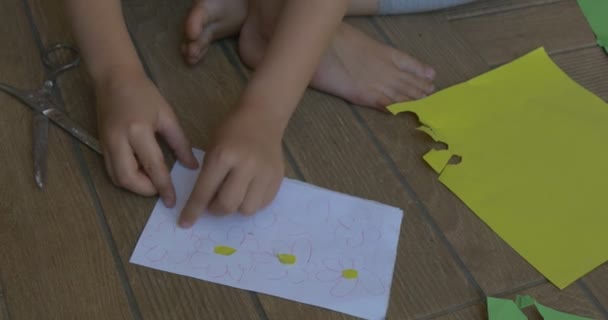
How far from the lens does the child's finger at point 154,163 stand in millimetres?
768

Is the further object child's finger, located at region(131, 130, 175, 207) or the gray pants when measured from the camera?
the gray pants

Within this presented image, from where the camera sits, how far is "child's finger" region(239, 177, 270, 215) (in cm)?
76

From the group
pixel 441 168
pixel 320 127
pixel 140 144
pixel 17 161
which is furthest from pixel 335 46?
pixel 17 161

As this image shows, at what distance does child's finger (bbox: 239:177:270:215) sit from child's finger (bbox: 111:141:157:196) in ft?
0.37

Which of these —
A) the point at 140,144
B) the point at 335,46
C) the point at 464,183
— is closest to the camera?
the point at 140,144

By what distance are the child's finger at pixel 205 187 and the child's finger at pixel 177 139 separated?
0.23ft

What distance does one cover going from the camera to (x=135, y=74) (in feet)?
2.71

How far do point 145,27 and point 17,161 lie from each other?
0.95 ft

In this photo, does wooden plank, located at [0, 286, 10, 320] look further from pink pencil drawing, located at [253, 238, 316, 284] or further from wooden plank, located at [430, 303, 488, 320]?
wooden plank, located at [430, 303, 488, 320]

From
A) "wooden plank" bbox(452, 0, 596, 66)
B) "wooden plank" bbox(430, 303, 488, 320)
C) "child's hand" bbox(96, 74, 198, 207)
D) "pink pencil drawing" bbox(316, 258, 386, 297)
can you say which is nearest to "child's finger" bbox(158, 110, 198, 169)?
"child's hand" bbox(96, 74, 198, 207)

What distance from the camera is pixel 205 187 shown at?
0.75 metres

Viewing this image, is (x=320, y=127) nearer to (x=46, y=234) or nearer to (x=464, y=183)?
(x=464, y=183)

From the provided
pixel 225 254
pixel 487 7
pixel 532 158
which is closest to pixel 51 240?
pixel 225 254

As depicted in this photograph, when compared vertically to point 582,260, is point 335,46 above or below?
above
